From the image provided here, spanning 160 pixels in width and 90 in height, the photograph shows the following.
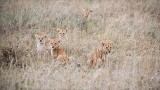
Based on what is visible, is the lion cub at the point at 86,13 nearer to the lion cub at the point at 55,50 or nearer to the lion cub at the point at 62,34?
the lion cub at the point at 62,34

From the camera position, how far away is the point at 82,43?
8.88m

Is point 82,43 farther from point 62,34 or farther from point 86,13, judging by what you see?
point 86,13

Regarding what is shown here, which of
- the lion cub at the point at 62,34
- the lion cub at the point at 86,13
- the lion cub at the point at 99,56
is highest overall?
the lion cub at the point at 86,13

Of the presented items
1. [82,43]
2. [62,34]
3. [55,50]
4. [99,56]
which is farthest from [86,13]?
[99,56]

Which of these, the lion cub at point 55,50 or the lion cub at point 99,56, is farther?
the lion cub at point 55,50

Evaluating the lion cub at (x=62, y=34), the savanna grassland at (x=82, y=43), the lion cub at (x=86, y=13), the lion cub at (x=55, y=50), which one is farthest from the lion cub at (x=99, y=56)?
the lion cub at (x=86, y=13)

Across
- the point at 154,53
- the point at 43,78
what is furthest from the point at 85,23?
the point at 43,78

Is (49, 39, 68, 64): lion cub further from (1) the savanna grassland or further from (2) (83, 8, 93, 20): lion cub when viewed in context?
(2) (83, 8, 93, 20): lion cub

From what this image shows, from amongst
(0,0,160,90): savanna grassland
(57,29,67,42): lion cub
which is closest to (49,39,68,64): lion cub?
(0,0,160,90): savanna grassland

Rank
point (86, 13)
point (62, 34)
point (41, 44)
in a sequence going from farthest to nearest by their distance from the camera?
point (86, 13) < point (62, 34) < point (41, 44)

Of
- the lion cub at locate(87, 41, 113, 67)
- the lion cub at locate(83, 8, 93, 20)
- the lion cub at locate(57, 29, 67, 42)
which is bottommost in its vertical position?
the lion cub at locate(87, 41, 113, 67)

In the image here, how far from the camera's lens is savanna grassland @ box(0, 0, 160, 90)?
6.51m

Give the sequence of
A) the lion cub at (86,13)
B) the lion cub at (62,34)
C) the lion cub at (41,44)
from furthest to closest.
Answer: the lion cub at (86,13)
the lion cub at (62,34)
the lion cub at (41,44)

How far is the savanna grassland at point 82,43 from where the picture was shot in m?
6.51
